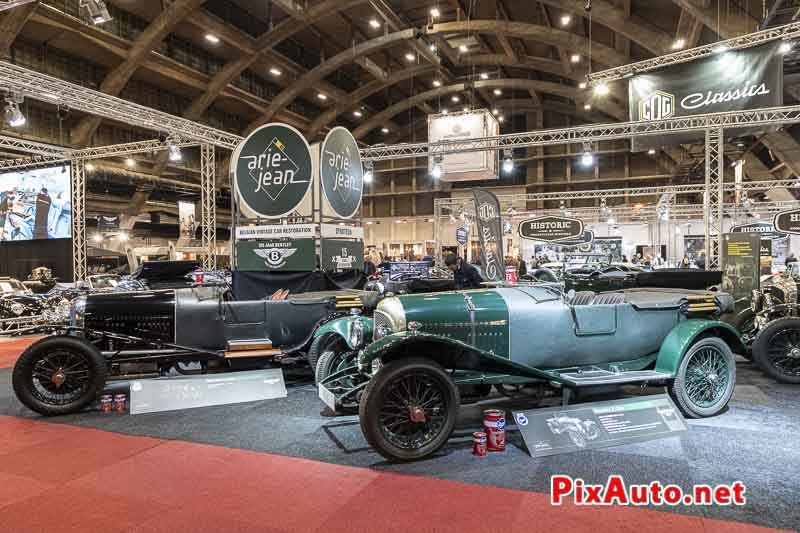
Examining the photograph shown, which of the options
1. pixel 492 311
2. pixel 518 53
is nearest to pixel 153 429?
pixel 492 311

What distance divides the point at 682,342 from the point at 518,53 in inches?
795

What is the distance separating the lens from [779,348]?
17.8 ft

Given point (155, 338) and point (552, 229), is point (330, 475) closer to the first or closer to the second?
point (155, 338)

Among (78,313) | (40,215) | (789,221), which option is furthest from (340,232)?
(789,221)

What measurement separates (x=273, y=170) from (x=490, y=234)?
3070 millimetres

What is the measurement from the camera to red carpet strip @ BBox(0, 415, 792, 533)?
2.54m

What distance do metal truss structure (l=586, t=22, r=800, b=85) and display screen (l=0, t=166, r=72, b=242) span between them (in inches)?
541

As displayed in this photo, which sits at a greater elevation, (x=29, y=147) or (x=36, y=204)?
(x=29, y=147)

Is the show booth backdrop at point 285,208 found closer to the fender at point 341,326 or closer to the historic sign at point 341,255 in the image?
the historic sign at point 341,255

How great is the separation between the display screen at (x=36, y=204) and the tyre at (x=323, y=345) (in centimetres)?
1144

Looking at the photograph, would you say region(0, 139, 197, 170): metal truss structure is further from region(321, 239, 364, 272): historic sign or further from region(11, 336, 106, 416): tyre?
region(11, 336, 106, 416): tyre

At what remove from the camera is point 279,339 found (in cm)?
538

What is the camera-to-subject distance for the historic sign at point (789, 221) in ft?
37.8

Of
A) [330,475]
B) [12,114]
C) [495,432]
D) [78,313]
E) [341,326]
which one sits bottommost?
[330,475]
